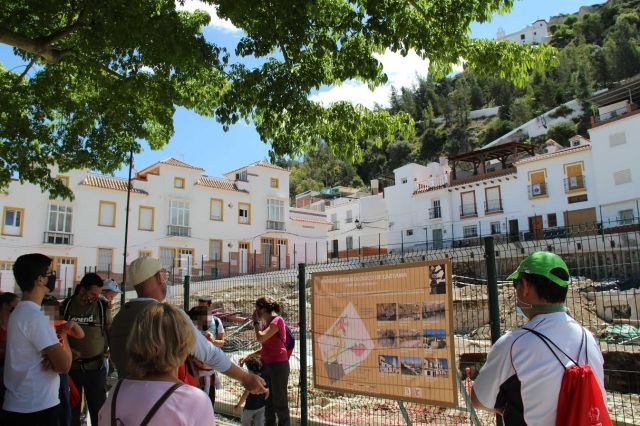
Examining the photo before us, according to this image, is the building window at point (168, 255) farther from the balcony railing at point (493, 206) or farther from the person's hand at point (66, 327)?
the person's hand at point (66, 327)

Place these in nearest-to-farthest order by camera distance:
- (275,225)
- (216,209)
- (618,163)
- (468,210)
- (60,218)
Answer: (60,218), (618,163), (216,209), (468,210), (275,225)

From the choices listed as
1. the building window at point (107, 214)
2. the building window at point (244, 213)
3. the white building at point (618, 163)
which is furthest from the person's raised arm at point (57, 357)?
the building window at point (244, 213)

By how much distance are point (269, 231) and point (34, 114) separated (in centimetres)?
3938

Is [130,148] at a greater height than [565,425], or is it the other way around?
[130,148]

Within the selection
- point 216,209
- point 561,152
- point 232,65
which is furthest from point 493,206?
point 232,65

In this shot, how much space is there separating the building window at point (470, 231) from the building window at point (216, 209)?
23.0 m

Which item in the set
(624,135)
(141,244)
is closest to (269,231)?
(141,244)

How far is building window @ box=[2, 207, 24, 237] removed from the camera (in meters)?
35.1

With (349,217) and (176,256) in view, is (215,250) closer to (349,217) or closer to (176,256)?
(176,256)

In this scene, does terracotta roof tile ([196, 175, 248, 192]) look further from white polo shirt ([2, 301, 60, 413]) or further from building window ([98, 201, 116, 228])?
white polo shirt ([2, 301, 60, 413])

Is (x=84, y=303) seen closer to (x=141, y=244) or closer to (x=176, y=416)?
(x=176, y=416)

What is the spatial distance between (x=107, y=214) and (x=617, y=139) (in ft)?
135

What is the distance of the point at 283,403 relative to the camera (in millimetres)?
5766

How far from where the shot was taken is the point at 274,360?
5.79 metres
